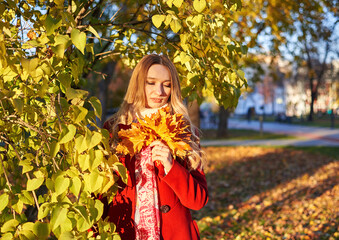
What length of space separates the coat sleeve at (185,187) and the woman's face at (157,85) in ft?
1.67

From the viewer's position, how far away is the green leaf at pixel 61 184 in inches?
51.8

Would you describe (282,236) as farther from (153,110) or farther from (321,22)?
(321,22)

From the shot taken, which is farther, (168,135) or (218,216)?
(218,216)

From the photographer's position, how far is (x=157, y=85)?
2.28 metres

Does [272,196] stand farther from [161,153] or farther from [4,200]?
[4,200]

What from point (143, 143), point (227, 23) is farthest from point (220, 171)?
point (143, 143)

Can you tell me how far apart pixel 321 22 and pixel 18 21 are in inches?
298

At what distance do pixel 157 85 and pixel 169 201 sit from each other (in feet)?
2.47

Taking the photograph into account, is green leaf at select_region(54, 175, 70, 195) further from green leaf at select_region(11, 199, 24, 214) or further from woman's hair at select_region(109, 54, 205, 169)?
woman's hair at select_region(109, 54, 205, 169)

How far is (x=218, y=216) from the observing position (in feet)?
20.7

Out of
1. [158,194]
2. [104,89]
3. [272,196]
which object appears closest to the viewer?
[158,194]

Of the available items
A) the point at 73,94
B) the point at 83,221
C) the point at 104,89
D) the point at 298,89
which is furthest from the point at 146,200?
the point at 298,89

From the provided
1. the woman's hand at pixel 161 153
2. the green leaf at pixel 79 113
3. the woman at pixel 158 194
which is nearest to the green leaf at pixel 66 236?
the green leaf at pixel 79 113

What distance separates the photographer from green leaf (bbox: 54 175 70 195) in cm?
131
